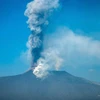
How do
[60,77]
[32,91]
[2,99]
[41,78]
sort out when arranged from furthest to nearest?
[60,77], [41,78], [32,91], [2,99]

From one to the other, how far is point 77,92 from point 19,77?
42.6ft

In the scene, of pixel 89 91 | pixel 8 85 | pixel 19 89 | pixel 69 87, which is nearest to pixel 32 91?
pixel 19 89

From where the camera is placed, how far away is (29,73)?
153ft

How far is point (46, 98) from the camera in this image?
35031mm

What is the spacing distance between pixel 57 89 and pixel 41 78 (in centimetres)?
584

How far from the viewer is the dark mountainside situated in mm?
38656

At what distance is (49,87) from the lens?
43.3m

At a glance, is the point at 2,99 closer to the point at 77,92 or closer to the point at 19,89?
the point at 19,89

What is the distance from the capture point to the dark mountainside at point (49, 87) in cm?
3866

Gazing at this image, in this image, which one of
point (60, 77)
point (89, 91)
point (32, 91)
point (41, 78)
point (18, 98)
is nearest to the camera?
point (18, 98)

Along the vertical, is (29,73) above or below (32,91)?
above

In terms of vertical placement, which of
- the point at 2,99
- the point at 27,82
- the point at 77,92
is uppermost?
the point at 27,82

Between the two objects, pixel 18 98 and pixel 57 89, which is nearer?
pixel 18 98

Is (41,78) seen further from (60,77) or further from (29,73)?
(60,77)
